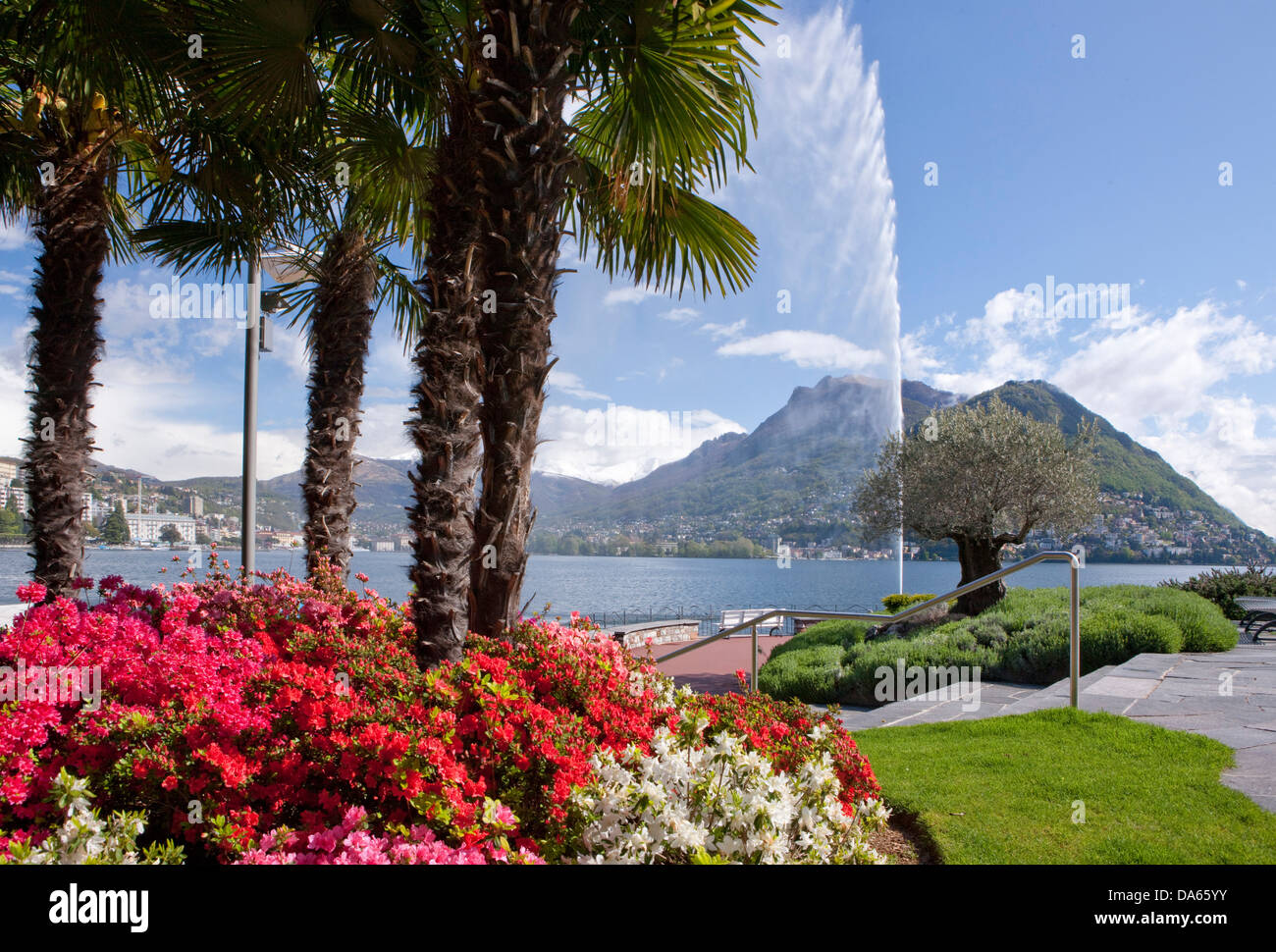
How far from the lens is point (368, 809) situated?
260cm

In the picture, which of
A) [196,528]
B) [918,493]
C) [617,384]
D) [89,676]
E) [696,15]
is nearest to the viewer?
[89,676]

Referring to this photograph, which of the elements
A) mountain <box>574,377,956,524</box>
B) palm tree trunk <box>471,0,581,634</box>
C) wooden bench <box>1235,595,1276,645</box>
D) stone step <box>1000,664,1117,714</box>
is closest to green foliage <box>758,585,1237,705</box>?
wooden bench <box>1235,595,1276,645</box>

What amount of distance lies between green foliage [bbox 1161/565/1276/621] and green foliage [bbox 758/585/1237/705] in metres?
3.19

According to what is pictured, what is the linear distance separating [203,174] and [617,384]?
99.4 m

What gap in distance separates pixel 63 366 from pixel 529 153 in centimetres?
448

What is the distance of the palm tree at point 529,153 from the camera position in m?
4.04

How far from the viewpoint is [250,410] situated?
7500 mm

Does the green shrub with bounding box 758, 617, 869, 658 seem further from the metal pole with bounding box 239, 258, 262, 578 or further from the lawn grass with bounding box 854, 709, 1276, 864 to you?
the metal pole with bounding box 239, 258, 262, 578

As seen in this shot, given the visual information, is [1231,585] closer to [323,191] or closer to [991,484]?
[991,484]

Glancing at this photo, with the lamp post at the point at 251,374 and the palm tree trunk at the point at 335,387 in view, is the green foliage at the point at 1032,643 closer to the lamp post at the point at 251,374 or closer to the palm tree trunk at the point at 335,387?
the palm tree trunk at the point at 335,387

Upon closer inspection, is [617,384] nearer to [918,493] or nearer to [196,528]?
[196,528]

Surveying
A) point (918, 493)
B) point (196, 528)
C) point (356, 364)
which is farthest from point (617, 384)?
point (356, 364)

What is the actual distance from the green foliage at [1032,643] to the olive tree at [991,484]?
2.88 m

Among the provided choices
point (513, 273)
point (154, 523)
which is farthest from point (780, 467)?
point (513, 273)
